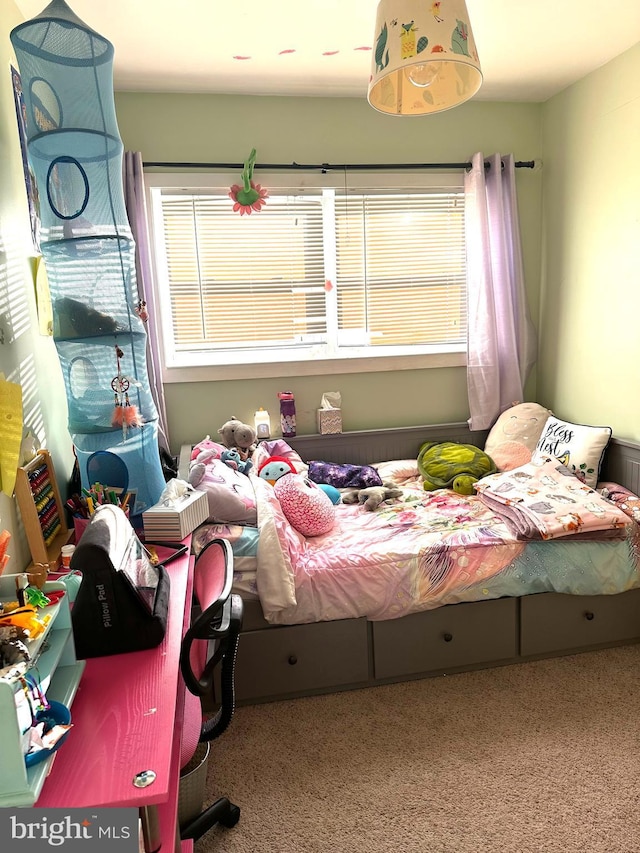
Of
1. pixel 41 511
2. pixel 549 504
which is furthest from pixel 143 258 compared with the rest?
pixel 549 504

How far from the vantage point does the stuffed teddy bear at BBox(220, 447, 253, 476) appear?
2727 millimetres

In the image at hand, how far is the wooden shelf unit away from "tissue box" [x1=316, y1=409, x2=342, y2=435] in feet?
5.41

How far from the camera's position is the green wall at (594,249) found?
2705 millimetres

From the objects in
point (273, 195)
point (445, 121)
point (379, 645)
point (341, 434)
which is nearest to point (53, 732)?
point (379, 645)

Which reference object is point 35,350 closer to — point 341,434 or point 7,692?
point 7,692

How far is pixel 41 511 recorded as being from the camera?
171 cm

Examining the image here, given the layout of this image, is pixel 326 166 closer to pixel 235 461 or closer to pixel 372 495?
pixel 235 461

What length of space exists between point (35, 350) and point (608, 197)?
8.76ft

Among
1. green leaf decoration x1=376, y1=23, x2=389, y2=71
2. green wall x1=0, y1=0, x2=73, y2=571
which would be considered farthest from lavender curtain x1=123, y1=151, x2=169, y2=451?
green leaf decoration x1=376, y1=23, x2=389, y2=71

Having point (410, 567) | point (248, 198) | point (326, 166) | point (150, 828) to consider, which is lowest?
point (410, 567)

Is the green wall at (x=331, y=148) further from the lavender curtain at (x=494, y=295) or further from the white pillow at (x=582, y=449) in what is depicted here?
the white pillow at (x=582, y=449)

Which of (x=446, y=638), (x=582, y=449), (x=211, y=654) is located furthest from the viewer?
(x=582, y=449)

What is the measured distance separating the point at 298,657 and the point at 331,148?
2558mm

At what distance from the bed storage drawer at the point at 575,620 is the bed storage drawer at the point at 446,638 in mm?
73
